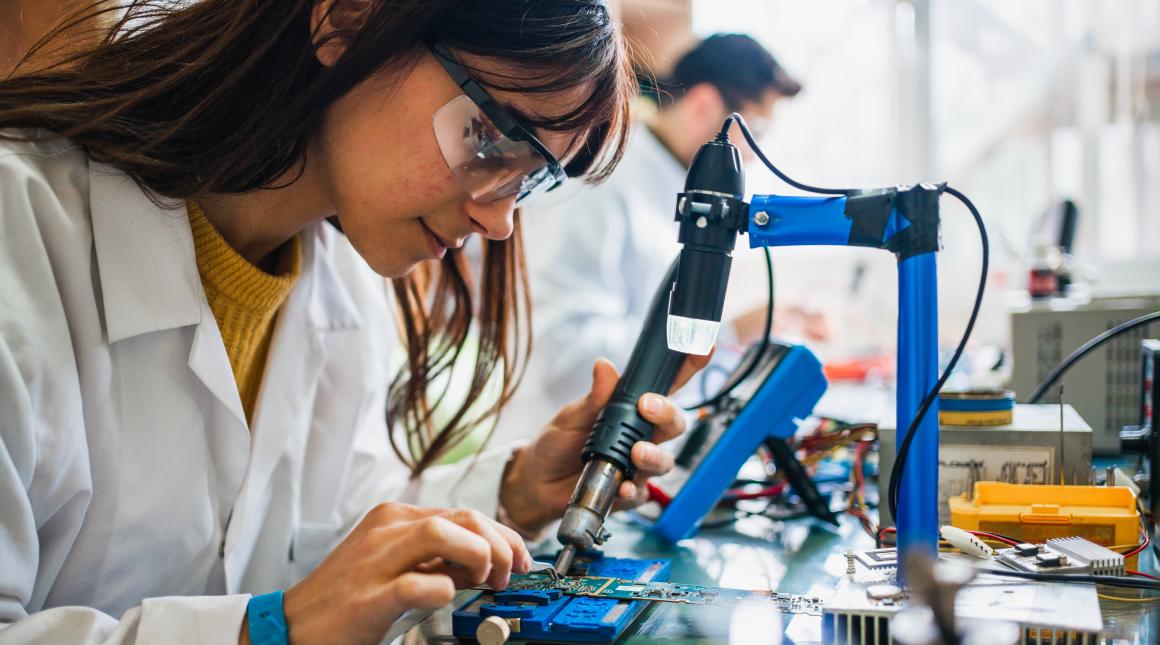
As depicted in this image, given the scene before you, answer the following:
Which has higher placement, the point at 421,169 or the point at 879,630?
the point at 421,169

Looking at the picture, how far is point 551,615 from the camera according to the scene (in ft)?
2.31

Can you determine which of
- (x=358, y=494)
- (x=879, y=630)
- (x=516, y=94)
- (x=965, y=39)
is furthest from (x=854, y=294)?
(x=879, y=630)

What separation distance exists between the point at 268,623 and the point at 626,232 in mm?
2000

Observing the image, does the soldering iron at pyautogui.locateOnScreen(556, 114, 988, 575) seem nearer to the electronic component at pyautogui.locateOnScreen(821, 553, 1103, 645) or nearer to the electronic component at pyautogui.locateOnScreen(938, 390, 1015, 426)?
the electronic component at pyautogui.locateOnScreen(821, 553, 1103, 645)

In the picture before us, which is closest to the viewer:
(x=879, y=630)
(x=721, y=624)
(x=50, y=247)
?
(x=879, y=630)

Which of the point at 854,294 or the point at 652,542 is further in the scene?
the point at 854,294

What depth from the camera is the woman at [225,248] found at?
72cm

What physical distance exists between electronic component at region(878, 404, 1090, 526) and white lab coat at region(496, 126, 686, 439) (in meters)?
1.04

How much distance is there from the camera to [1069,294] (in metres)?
1.79

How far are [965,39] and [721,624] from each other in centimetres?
308

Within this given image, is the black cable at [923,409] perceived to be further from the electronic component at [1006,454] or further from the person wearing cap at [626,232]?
the person wearing cap at [626,232]

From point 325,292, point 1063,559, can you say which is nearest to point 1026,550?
point 1063,559

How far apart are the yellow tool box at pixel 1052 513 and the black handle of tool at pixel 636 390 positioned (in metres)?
0.30

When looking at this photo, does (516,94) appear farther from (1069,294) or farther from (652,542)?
(1069,294)
